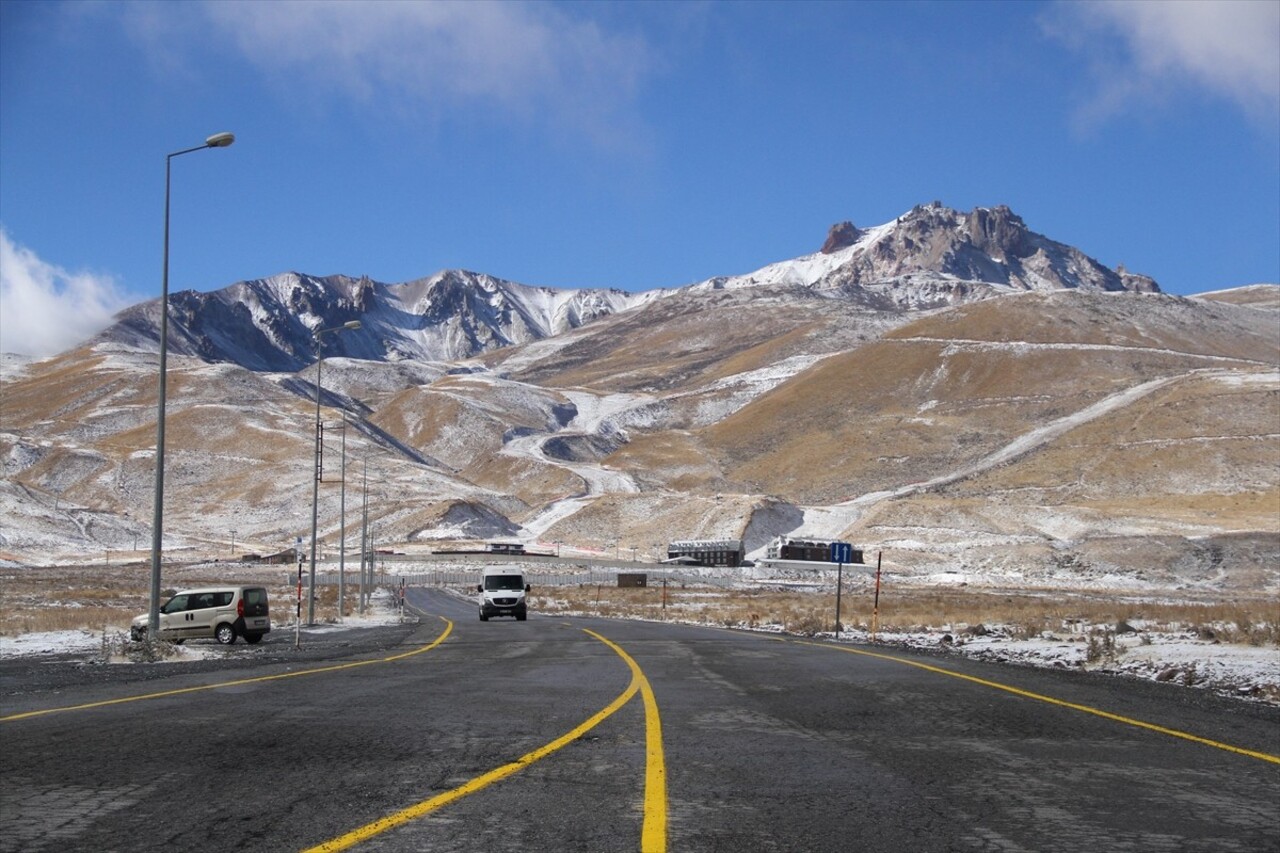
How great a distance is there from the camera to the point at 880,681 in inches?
665

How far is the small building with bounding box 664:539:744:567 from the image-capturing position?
108 metres

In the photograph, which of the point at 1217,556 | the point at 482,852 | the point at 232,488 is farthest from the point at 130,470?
the point at 482,852

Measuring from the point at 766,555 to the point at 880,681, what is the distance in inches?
4021

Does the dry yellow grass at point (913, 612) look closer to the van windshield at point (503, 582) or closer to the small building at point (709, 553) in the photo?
the van windshield at point (503, 582)

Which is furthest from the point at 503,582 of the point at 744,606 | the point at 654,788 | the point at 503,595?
the point at 654,788

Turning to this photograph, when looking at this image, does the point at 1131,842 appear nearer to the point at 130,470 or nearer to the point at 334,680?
the point at 334,680

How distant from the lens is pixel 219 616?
31578mm

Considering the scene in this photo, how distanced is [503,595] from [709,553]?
212ft

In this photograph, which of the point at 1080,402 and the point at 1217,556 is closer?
the point at 1217,556

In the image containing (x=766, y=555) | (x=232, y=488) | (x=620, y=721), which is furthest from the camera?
(x=232, y=488)

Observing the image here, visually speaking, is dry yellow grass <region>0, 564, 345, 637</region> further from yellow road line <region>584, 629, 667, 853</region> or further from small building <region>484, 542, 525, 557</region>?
small building <region>484, 542, 525, 557</region>

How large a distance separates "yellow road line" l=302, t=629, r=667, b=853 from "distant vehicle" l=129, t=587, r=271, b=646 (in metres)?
21.8

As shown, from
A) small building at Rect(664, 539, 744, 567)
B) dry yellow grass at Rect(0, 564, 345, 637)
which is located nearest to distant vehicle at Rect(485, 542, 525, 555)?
small building at Rect(664, 539, 744, 567)

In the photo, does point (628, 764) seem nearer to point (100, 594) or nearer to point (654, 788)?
point (654, 788)
